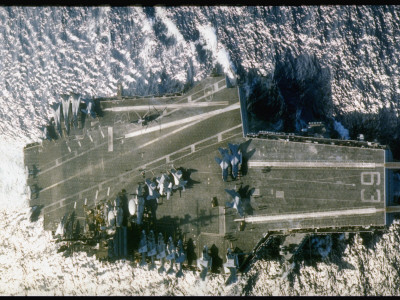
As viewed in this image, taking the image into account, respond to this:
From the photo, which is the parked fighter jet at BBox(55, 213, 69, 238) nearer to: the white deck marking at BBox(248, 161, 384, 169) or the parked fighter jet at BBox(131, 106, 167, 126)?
the parked fighter jet at BBox(131, 106, 167, 126)

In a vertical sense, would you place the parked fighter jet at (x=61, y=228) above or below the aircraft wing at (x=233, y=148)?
below

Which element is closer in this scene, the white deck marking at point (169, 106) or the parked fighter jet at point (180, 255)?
the parked fighter jet at point (180, 255)

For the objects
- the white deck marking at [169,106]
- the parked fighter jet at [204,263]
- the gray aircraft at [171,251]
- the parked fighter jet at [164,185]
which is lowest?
the parked fighter jet at [204,263]

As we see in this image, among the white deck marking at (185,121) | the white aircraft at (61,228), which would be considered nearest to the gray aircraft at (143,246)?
the white aircraft at (61,228)

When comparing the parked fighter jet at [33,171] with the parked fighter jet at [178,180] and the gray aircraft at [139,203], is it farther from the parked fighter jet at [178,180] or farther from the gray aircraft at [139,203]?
the parked fighter jet at [178,180]

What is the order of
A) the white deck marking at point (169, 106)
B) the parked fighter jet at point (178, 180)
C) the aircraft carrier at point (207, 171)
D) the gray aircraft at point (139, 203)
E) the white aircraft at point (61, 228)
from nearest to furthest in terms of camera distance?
the aircraft carrier at point (207, 171) → the parked fighter jet at point (178, 180) → the white deck marking at point (169, 106) → the gray aircraft at point (139, 203) → the white aircraft at point (61, 228)

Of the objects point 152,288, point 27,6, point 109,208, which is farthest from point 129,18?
point 152,288

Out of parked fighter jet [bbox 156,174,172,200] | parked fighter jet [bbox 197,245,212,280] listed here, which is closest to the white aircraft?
parked fighter jet [bbox 156,174,172,200]
